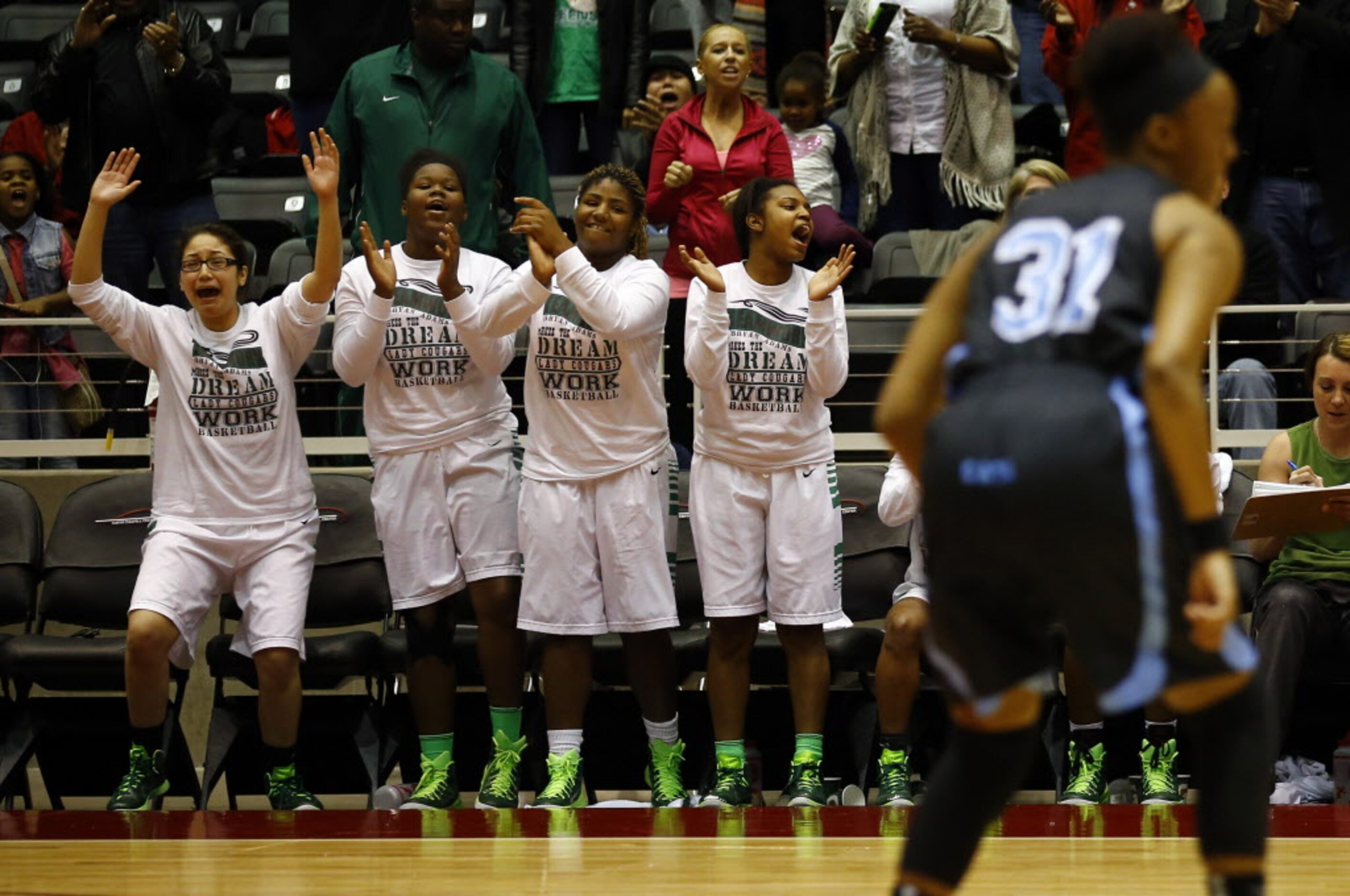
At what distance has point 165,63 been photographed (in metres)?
7.95

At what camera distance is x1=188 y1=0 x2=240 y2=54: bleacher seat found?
11.4m

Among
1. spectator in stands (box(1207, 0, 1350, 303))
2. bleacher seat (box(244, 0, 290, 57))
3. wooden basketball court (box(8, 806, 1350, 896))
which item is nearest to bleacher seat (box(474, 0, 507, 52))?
bleacher seat (box(244, 0, 290, 57))

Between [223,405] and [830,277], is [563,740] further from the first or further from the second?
[830,277]

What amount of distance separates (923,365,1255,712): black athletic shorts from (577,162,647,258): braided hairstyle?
3.32 m

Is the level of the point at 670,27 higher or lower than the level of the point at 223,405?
higher

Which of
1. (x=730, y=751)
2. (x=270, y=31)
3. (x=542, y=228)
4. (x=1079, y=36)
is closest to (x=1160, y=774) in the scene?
(x=730, y=751)

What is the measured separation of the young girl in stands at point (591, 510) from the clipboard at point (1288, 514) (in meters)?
1.89

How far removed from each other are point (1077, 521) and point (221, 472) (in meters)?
3.96

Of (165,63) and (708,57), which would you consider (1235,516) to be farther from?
(165,63)

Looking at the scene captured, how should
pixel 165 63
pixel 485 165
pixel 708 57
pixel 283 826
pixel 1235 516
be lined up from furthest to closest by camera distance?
pixel 165 63
pixel 708 57
pixel 485 165
pixel 1235 516
pixel 283 826

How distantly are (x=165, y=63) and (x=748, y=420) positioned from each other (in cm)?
365

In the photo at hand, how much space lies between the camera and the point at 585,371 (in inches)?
231

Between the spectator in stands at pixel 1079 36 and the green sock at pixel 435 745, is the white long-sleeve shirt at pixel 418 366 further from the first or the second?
the spectator in stands at pixel 1079 36

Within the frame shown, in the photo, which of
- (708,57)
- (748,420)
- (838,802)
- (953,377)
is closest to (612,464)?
(748,420)
